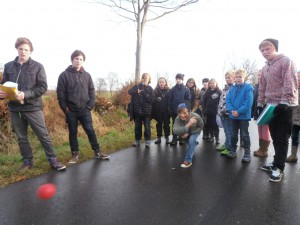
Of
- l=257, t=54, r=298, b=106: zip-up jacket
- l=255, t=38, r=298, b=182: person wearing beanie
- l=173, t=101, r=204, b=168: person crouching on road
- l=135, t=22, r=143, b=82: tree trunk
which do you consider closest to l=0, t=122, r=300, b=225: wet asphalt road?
l=173, t=101, r=204, b=168: person crouching on road

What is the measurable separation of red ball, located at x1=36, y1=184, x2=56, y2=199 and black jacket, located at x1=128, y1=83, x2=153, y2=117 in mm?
3017

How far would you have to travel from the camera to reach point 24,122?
4.26 m

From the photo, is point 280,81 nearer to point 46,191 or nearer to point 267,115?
point 267,115

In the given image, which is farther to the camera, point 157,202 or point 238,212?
point 157,202

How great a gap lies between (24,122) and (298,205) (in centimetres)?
443

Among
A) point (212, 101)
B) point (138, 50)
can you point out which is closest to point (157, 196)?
point (212, 101)

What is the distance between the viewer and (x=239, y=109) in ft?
15.8

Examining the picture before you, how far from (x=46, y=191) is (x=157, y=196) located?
5.31 ft

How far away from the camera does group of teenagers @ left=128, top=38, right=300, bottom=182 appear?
→ 12.6 ft

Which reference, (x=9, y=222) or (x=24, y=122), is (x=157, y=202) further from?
(x=24, y=122)

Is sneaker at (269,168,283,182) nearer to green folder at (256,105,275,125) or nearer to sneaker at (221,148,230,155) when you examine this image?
green folder at (256,105,275,125)

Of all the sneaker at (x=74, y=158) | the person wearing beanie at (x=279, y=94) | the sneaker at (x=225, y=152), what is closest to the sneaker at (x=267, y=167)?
the person wearing beanie at (x=279, y=94)

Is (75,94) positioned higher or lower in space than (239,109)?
higher

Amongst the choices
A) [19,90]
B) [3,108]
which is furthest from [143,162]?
[3,108]
